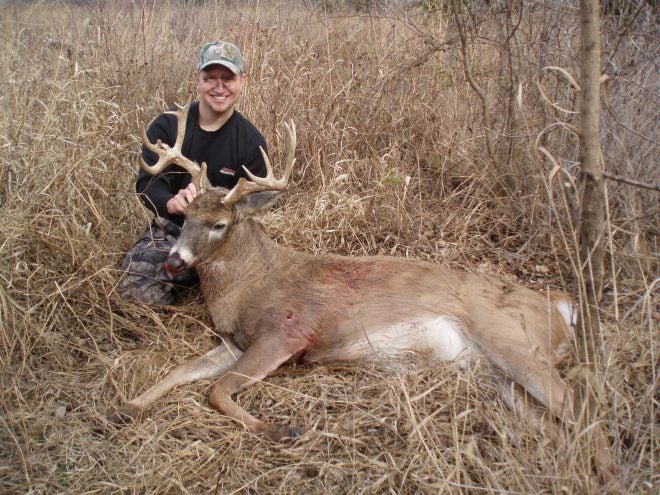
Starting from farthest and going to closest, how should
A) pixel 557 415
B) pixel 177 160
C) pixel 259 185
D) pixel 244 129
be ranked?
pixel 244 129, pixel 177 160, pixel 259 185, pixel 557 415

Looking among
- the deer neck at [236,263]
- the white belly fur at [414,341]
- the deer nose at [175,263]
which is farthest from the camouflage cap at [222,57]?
the white belly fur at [414,341]

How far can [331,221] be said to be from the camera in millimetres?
4598

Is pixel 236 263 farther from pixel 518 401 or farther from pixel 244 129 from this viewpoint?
pixel 518 401

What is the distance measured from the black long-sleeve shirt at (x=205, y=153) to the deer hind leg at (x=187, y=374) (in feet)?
3.48

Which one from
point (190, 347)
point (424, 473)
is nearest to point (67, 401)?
point (190, 347)

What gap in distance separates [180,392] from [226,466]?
0.66 m

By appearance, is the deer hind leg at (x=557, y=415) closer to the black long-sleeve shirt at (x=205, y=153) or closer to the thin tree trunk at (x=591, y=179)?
the thin tree trunk at (x=591, y=179)

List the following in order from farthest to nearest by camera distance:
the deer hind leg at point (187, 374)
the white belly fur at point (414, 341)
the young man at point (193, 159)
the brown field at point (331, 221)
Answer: the young man at point (193, 159), the white belly fur at point (414, 341), the deer hind leg at point (187, 374), the brown field at point (331, 221)

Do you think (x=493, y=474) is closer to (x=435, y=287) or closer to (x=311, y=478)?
(x=311, y=478)

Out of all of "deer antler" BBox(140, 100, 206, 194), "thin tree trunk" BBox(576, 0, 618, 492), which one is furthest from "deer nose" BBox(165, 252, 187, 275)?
"thin tree trunk" BBox(576, 0, 618, 492)

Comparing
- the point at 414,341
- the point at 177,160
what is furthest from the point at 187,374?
the point at 177,160

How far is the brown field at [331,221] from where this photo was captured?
2500 millimetres

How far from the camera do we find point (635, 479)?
2.08 metres

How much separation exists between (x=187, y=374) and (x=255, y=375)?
0.38 meters
